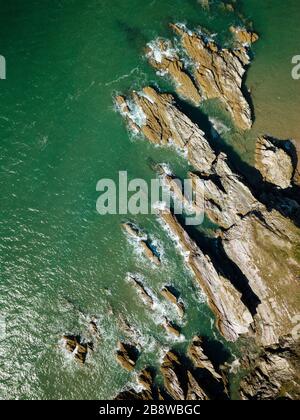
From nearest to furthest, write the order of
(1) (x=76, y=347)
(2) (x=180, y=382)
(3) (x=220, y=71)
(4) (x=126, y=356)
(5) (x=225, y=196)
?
1. (2) (x=180, y=382)
2. (1) (x=76, y=347)
3. (4) (x=126, y=356)
4. (5) (x=225, y=196)
5. (3) (x=220, y=71)

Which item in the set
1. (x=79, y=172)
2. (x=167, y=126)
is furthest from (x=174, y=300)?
(x=167, y=126)

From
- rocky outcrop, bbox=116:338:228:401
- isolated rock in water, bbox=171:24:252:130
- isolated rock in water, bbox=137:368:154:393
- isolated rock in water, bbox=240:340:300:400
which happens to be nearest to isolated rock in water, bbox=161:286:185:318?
rocky outcrop, bbox=116:338:228:401

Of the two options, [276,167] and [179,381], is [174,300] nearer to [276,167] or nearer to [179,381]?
[179,381]

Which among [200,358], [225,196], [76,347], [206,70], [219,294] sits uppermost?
[206,70]

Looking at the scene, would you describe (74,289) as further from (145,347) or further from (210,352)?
(210,352)

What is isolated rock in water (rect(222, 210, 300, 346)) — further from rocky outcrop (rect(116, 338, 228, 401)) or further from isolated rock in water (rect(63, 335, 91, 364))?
isolated rock in water (rect(63, 335, 91, 364))

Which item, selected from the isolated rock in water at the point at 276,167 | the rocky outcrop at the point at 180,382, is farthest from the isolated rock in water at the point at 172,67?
the rocky outcrop at the point at 180,382

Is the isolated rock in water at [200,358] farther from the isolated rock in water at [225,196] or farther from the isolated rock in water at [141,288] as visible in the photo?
the isolated rock in water at [225,196]
